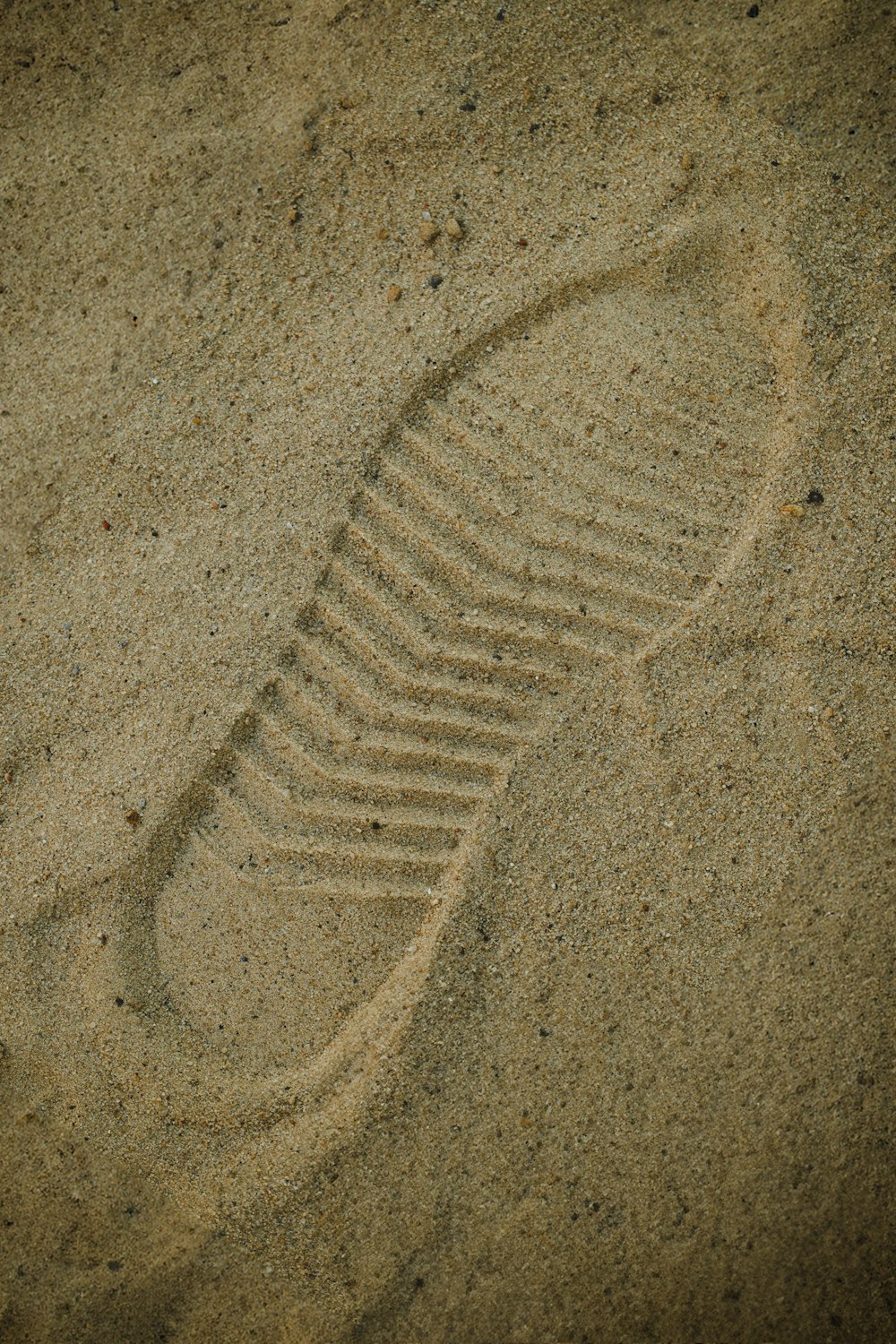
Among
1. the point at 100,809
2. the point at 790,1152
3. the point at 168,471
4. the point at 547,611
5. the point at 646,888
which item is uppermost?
the point at 168,471

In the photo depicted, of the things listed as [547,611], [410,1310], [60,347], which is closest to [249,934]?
[410,1310]

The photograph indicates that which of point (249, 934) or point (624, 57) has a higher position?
point (624, 57)

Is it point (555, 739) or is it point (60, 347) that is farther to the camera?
point (60, 347)

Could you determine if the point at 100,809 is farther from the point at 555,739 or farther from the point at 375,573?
the point at 555,739
